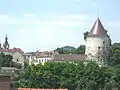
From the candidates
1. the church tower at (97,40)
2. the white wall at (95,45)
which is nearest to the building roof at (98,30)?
the church tower at (97,40)

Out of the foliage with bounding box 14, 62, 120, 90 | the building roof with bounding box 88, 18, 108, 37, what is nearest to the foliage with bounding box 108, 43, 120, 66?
the building roof with bounding box 88, 18, 108, 37

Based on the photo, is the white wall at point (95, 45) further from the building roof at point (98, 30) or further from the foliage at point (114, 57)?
the foliage at point (114, 57)

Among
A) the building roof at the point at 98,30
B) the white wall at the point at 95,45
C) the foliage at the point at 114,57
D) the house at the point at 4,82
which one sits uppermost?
the building roof at the point at 98,30

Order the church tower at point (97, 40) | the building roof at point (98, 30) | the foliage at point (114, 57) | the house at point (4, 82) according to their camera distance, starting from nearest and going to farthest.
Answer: the house at point (4, 82) → the foliage at point (114, 57) → the church tower at point (97, 40) → the building roof at point (98, 30)

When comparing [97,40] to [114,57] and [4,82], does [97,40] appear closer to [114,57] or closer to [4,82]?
[114,57]

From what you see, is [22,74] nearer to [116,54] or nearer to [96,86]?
[96,86]

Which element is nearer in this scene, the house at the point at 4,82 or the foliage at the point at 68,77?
the house at the point at 4,82

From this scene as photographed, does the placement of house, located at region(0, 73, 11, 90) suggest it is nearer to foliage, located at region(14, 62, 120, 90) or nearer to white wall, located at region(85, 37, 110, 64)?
foliage, located at region(14, 62, 120, 90)

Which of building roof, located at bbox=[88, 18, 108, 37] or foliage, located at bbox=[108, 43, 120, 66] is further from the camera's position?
building roof, located at bbox=[88, 18, 108, 37]

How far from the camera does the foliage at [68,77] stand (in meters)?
54.7

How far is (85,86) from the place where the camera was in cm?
5497

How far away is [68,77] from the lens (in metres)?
59.0

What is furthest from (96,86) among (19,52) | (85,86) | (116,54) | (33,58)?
(33,58)

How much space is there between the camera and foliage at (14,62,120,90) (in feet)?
179
